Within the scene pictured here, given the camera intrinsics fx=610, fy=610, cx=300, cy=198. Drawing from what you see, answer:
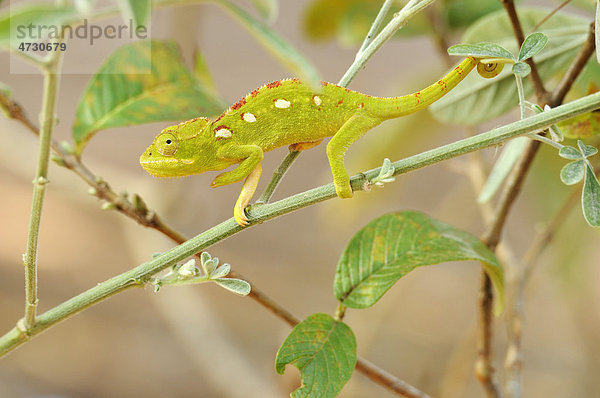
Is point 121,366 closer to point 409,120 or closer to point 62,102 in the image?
point 62,102

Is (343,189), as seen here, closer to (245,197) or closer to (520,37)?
(245,197)

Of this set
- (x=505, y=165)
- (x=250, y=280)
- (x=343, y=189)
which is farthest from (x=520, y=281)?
(x=250, y=280)

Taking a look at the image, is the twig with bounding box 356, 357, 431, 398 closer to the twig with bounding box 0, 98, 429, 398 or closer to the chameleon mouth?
the twig with bounding box 0, 98, 429, 398

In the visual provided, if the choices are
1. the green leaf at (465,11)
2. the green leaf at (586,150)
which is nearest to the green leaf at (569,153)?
the green leaf at (586,150)

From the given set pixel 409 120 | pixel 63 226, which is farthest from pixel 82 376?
pixel 409 120

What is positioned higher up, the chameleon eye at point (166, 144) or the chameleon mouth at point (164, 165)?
the chameleon eye at point (166, 144)

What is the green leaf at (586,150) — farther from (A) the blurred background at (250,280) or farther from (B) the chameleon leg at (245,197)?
(A) the blurred background at (250,280)
